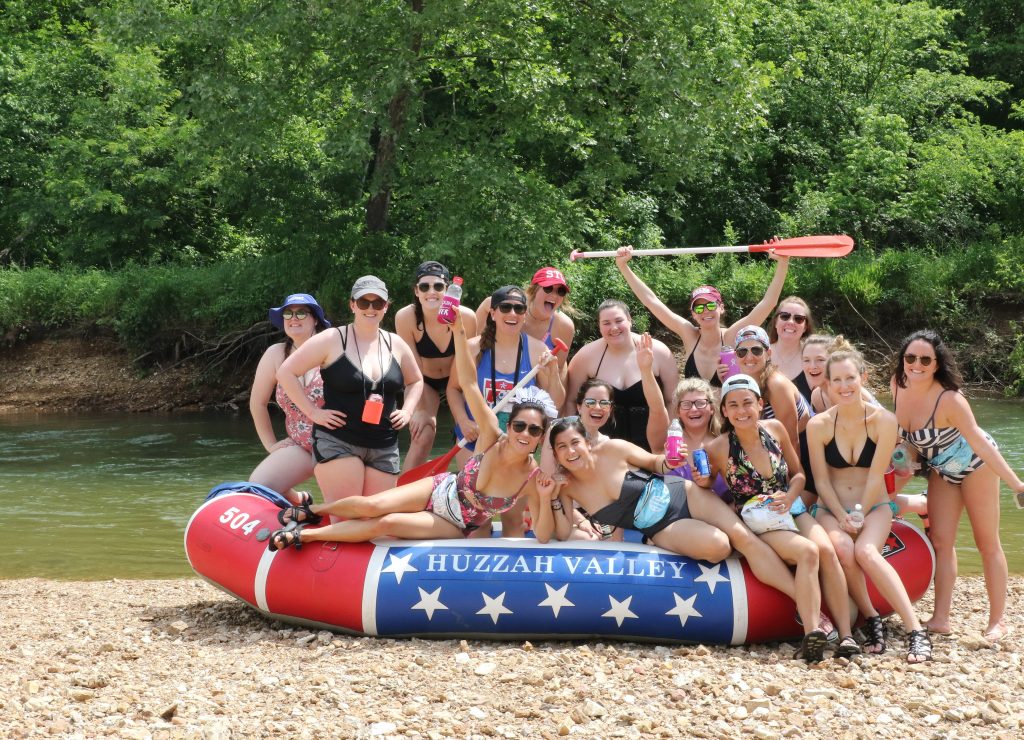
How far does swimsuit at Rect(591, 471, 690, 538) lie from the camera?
17.6ft

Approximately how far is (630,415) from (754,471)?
1.06 metres

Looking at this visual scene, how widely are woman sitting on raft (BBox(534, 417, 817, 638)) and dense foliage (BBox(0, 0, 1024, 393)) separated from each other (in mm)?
8597

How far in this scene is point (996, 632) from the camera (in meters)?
5.42

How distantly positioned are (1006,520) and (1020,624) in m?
3.26

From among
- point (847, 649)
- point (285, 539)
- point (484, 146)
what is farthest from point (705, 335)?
point (484, 146)

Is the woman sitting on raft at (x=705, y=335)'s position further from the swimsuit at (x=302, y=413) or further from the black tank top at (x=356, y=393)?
the swimsuit at (x=302, y=413)

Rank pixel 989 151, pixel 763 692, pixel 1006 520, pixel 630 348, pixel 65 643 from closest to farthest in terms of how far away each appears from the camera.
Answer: pixel 763 692, pixel 65 643, pixel 630 348, pixel 1006 520, pixel 989 151

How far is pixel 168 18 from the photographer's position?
13859mm

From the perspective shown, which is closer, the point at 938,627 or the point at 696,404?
the point at 696,404

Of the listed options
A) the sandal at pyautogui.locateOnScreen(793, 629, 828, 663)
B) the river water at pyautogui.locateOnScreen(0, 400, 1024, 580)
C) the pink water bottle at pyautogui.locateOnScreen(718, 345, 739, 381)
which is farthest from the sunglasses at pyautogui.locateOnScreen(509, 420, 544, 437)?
the river water at pyautogui.locateOnScreen(0, 400, 1024, 580)

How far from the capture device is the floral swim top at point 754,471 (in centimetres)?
518

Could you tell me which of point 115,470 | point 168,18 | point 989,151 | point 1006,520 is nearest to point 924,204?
point 989,151

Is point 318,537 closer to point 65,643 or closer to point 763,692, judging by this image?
point 65,643

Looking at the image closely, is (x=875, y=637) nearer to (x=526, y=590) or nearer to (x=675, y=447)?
(x=675, y=447)
